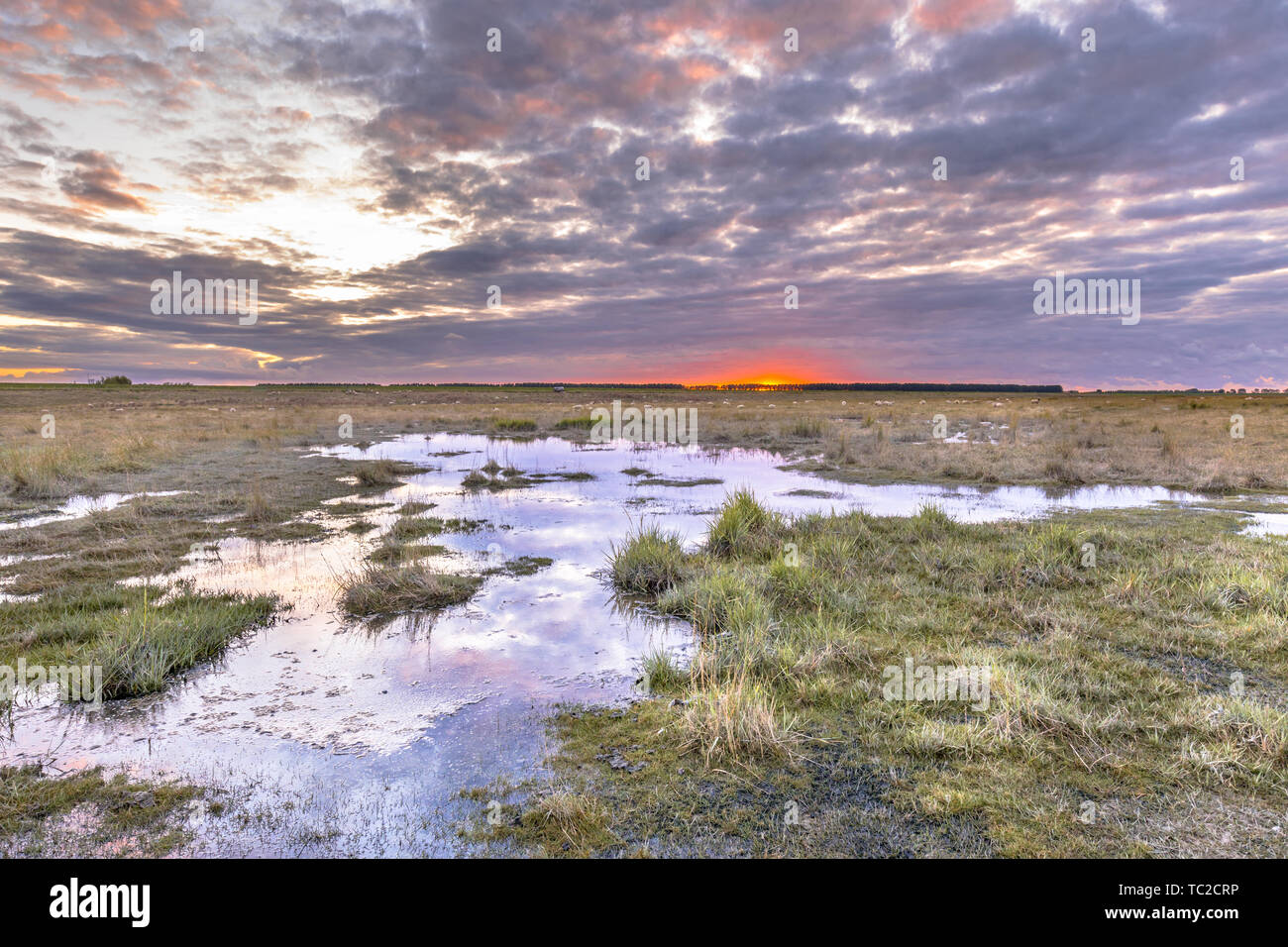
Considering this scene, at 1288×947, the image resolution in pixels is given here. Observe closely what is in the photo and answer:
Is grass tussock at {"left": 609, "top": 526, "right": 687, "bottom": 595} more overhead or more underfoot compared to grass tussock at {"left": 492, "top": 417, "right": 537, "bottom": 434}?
more underfoot

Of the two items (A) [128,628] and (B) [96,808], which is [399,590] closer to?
(A) [128,628]

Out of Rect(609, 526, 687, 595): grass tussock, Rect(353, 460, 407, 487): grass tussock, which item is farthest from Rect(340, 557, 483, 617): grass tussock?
Rect(353, 460, 407, 487): grass tussock

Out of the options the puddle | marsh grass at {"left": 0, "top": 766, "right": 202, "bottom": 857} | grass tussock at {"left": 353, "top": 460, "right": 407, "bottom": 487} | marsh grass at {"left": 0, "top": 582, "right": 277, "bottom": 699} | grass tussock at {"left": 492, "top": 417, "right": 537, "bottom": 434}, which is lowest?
marsh grass at {"left": 0, "top": 766, "right": 202, "bottom": 857}

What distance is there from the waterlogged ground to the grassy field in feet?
1.41

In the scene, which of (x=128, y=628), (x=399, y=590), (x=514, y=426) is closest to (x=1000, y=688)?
(x=399, y=590)

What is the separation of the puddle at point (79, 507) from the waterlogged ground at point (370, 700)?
→ 0.36 meters

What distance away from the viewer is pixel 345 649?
275 inches

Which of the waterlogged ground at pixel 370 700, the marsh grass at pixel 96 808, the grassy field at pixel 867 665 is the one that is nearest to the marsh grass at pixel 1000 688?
the grassy field at pixel 867 665

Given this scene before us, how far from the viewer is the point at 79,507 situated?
14055 mm

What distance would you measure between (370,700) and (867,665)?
16.3ft

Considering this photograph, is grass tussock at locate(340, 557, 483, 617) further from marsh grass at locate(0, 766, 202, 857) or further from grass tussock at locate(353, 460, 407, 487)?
grass tussock at locate(353, 460, 407, 487)

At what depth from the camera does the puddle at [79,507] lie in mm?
12359

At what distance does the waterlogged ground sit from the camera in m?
4.08
